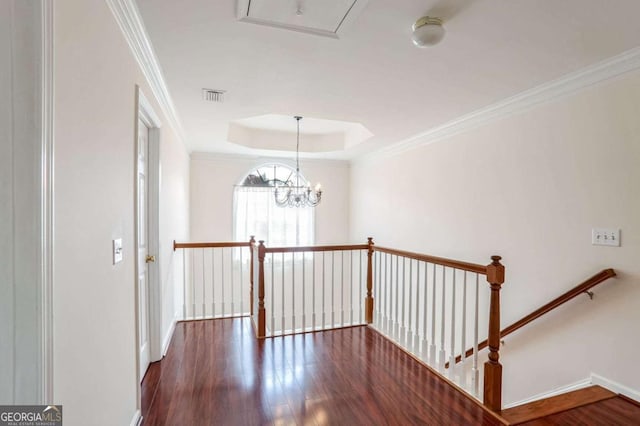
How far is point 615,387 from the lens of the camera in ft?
6.62

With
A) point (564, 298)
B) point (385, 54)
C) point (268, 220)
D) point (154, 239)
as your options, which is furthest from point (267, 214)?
point (564, 298)

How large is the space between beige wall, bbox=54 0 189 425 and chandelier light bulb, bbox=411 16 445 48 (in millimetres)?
1523

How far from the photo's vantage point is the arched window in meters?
5.26

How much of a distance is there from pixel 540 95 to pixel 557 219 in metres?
1.04

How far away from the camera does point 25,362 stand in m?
0.83

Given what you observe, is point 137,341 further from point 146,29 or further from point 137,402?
point 146,29

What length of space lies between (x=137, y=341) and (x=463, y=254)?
120 inches

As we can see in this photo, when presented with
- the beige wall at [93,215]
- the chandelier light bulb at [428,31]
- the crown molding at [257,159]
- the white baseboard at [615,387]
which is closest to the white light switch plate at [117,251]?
the beige wall at [93,215]

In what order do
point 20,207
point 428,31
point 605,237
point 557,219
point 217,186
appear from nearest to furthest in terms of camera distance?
point 20,207 < point 428,31 < point 605,237 < point 557,219 < point 217,186

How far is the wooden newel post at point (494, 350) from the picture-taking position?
74.5 inches

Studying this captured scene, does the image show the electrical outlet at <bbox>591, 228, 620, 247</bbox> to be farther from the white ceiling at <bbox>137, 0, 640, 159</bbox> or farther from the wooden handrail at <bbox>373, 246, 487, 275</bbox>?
the white ceiling at <bbox>137, 0, 640, 159</bbox>

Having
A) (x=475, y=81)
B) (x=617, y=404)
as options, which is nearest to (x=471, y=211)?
(x=475, y=81)

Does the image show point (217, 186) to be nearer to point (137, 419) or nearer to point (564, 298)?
point (137, 419)

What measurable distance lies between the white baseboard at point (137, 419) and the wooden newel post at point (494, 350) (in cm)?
220
